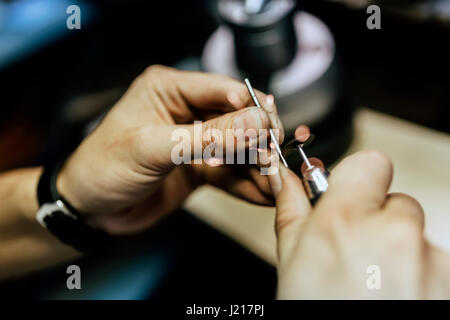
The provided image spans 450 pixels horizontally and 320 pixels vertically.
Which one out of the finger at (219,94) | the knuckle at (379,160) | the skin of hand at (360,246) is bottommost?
the skin of hand at (360,246)

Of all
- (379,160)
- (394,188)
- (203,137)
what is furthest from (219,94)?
(394,188)

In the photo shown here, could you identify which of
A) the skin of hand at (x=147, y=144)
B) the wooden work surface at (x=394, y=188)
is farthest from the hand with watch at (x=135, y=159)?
the wooden work surface at (x=394, y=188)

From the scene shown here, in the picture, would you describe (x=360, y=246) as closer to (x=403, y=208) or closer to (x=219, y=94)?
(x=403, y=208)

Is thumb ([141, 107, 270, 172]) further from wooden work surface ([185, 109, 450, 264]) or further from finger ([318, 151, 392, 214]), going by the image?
wooden work surface ([185, 109, 450, 264])

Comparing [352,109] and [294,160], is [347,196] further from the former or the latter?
[352,109]

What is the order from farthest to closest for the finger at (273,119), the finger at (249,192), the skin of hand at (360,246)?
1. the finger at (249,192)
2. the finger at (273,119)
3. the skin of hand at (360,246)

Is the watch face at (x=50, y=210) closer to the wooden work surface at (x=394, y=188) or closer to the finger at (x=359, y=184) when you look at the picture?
the wooden work surface at (x=394, y=188)

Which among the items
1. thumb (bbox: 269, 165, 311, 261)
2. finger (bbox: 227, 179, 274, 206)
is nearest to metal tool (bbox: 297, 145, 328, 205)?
thumb (bbox: 269, 165, 311, 261)
